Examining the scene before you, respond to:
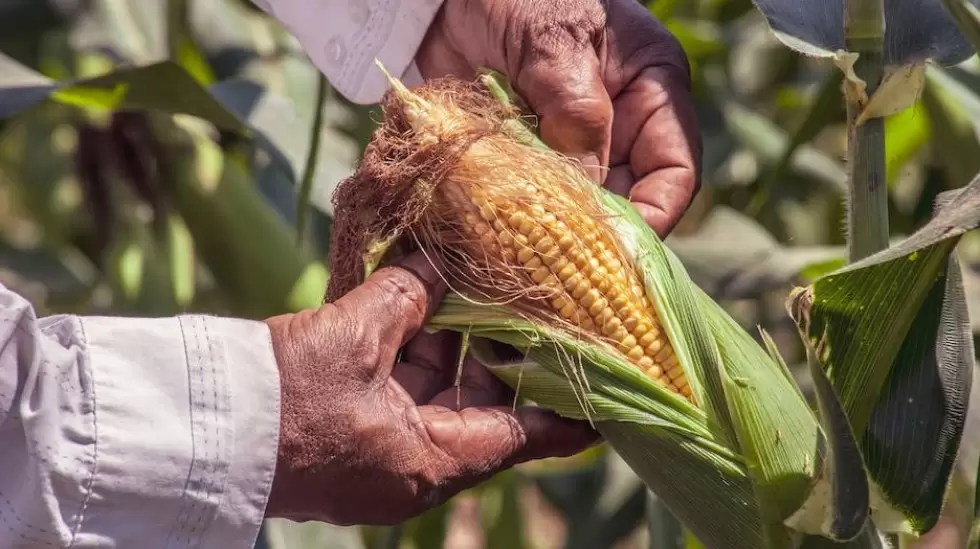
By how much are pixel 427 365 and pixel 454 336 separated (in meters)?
0.04

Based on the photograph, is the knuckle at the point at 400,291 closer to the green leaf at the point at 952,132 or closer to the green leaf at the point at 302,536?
the green leaf at the point at 302,536

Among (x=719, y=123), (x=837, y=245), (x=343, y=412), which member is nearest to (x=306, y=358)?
(x=343, y=412)

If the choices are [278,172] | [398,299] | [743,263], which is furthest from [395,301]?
Answer: [278,172]

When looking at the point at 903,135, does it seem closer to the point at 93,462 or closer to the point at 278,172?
the point at 278,172

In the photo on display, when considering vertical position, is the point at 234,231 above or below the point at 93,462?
below

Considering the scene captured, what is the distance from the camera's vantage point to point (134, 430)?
0.90 m

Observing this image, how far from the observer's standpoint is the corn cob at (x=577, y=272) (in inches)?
42.2

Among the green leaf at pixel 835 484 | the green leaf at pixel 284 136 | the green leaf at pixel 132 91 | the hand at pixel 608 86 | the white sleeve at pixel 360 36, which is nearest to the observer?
the green leaf at pixel 835 484

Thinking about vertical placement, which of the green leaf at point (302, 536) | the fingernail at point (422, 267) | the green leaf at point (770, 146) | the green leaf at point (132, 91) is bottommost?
the green leaf at point (302, 536)

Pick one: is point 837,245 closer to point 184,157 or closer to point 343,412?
point 184,157

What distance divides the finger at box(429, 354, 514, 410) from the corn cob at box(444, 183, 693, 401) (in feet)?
0.33

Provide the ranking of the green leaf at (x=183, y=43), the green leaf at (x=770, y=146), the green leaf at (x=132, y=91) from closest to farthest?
the green leaf at (x=132, y=91), the green leaf at (x=183, y=43), the green leaf at (x=770, y=146)

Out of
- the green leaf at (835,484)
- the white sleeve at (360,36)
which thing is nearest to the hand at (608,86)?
the white sleeve at (360,36)

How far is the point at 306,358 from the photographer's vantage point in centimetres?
95
